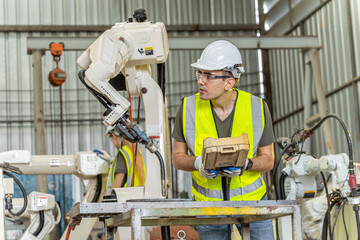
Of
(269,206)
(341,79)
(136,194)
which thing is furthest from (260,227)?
(341,79)

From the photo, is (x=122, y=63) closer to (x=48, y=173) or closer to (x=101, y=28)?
(x=48, y=173)

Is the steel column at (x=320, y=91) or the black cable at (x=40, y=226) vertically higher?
the steel column at (x=320, y=91)

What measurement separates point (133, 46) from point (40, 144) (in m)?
4.46

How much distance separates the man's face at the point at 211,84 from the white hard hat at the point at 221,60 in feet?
0.10

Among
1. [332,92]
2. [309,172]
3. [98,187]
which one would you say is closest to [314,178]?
[309,172]

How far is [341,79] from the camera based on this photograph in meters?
10.0

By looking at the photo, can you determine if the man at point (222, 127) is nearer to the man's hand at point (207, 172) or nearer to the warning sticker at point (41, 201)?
the man's hand at point (207, 172)

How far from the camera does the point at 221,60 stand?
3.06 m

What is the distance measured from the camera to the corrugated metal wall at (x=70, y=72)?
12.3 m

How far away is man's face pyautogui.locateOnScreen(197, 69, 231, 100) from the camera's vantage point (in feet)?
9.83

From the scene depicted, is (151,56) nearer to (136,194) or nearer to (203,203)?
(136,194)

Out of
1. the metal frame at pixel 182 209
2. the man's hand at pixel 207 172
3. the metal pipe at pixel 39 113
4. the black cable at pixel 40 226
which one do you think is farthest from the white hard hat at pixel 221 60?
the metal pipe at pixel 39 113

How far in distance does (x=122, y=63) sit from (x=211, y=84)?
0.84 m

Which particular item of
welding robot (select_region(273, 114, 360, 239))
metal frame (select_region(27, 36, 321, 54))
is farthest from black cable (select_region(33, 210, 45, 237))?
metal frame (select_region(27, 36, 321, 54))
